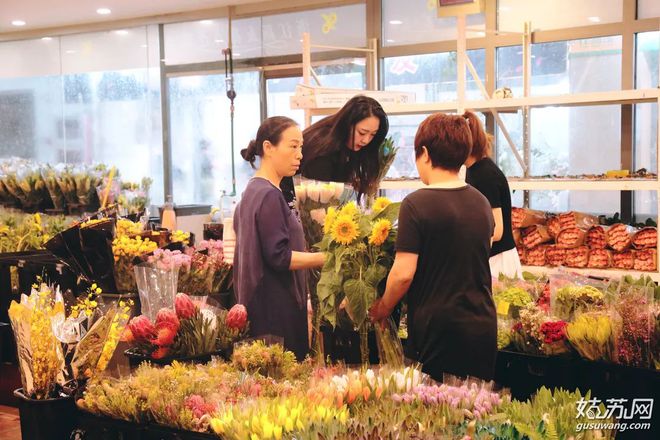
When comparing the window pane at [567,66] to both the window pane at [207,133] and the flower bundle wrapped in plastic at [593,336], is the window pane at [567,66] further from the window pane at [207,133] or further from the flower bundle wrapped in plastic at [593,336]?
the flower bundle wrapped in plastic at [593,336]

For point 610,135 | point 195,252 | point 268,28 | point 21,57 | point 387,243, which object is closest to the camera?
point 387,243

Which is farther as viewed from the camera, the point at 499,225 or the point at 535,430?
the point at 499,225

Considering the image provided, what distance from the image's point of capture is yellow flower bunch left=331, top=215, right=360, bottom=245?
272 cm

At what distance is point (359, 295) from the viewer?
2.76 metres

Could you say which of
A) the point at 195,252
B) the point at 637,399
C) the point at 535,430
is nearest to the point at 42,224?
the point at 195,252

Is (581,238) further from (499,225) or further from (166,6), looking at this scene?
(166,6)

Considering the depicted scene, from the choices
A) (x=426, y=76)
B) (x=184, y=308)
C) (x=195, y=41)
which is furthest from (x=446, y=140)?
(x=195, y=41)

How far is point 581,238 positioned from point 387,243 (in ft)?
8.59

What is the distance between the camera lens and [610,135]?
22.5ft

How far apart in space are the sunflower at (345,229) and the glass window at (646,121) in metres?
4.70

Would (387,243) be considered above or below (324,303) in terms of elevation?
above

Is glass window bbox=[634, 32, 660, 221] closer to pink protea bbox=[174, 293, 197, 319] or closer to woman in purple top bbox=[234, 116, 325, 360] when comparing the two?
woman in purple top bbox=[234, 116, 325, 360]

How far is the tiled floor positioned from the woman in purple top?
4.75 feet

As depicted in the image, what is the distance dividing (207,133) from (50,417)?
7.70m
